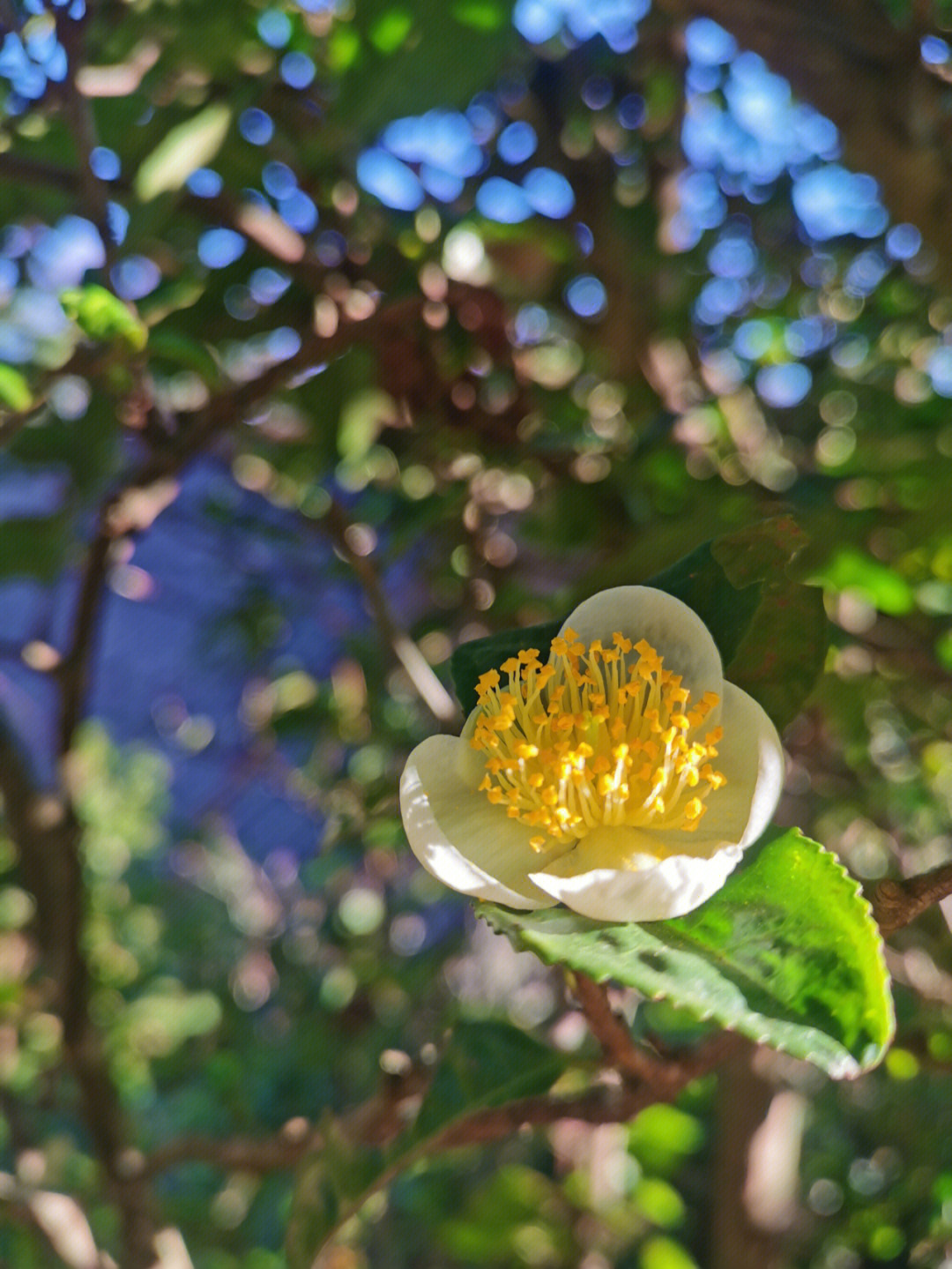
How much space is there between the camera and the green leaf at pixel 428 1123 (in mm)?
501

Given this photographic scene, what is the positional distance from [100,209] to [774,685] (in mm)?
420

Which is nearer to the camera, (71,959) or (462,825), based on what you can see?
(462,825)

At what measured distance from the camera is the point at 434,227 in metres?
0.76

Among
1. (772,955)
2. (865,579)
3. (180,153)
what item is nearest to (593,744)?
(772,955)

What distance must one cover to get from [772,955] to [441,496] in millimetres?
441

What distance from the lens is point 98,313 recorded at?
1.69 ft

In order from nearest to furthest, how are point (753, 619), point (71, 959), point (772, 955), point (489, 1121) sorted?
point (772, 955) → point (753, 619) → point (489, 1121) → point (71, 959)

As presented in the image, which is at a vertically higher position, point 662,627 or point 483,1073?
point 662,627

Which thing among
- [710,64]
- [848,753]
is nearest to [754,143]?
[710,64]

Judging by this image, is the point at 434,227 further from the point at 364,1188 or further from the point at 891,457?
the point at 364,1188

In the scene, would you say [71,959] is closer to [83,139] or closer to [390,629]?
[390,629]

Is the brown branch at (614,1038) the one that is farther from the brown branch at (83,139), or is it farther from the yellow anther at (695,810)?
the brown branch at (83,139)

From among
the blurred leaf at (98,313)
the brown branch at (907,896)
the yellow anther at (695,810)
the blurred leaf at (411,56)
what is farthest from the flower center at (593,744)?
the blurred leaf at (411,56)

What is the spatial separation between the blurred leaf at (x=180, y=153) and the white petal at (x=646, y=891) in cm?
45
